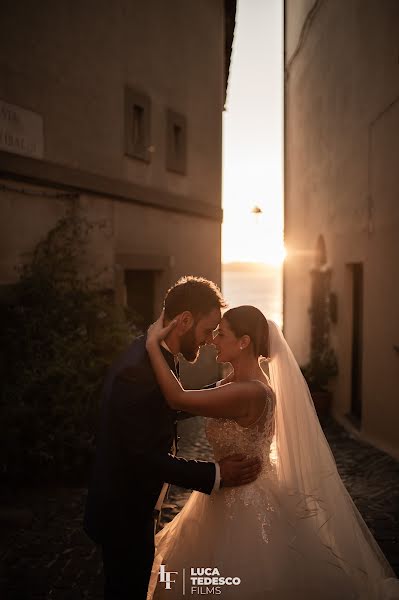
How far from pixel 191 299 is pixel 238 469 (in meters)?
1.12

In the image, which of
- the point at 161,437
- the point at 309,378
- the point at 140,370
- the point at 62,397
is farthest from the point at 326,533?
the point at 309,378

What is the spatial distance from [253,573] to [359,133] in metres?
8.18

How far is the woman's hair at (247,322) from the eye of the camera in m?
3.74

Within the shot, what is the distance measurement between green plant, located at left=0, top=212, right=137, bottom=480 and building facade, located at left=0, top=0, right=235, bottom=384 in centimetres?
53

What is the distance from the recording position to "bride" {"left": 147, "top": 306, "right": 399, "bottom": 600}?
3.51 m

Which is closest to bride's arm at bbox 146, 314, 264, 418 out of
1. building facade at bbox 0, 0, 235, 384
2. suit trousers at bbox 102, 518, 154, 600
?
suit trousers at bbox 102, 518, 154, 600

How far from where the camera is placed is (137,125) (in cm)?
1060

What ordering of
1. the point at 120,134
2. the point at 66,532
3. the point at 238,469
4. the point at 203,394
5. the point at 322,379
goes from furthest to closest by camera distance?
the point at 322,379
the point at 120,134
the point at 66,532
the point at 238,469
the point at 203,394

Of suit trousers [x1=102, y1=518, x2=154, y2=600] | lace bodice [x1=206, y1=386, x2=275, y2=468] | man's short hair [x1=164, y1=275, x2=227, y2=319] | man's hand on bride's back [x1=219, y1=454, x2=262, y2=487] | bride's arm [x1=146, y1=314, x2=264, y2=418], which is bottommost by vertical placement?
suit trousers [x1=102, y1=518, x2=154, y2=600]

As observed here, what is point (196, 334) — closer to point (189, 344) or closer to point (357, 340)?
point (189, 344)

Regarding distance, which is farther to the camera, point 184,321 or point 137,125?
point 137,125

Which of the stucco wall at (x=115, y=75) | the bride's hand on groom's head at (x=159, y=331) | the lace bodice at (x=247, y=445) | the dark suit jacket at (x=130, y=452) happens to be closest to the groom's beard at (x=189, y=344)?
the bride's hand on groom's head at (x=159, y=331)

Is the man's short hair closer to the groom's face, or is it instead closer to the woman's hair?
the groom's face

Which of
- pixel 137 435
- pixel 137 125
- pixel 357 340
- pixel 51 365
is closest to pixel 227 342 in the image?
pixel 137 435
